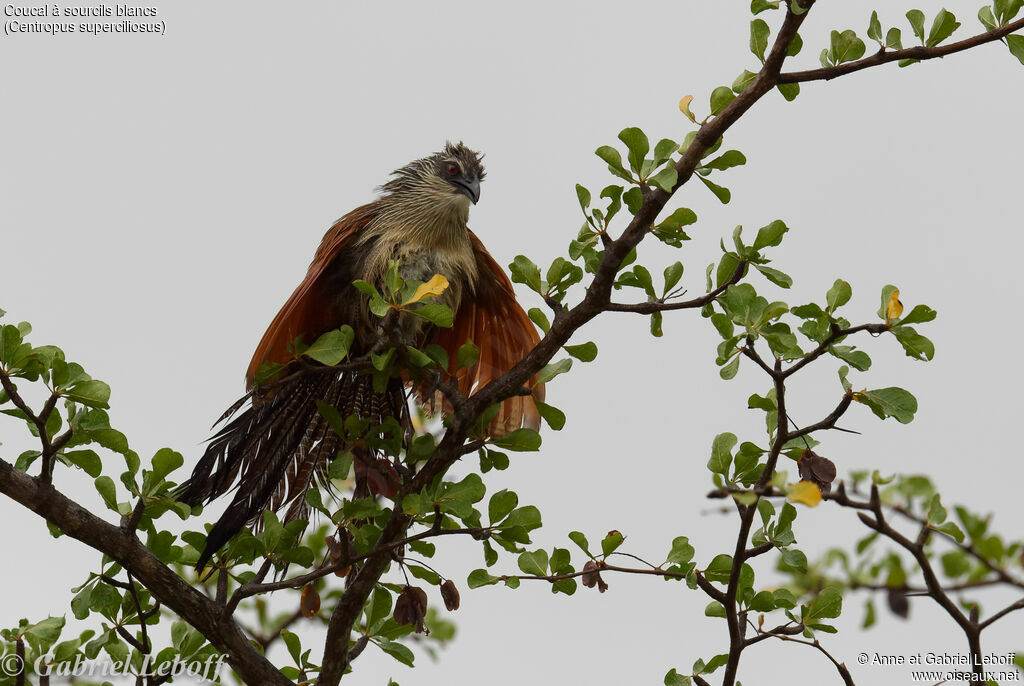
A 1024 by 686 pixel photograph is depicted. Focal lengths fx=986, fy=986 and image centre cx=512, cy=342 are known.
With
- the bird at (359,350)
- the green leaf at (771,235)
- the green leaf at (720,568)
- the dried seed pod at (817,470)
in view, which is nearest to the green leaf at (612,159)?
the green leaf at (771,235)

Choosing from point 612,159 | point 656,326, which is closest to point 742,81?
point 612,159

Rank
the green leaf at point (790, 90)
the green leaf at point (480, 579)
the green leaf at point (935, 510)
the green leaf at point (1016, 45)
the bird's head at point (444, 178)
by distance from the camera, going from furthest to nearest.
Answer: the bird's head at point (444, 178) < the green leaf at point (480, 579) < the green leaf at point (790, 90) < the green leaf at point (1016, 45) < the green leaf at point (935, 510)

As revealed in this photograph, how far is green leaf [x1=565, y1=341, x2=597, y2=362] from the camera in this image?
244 cm

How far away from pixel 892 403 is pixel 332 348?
4.22 ft

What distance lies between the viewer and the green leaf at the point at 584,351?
8.01ft

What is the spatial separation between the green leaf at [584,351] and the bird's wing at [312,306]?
2.67 ft

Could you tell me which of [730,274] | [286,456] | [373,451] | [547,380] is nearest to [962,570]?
[730,274]

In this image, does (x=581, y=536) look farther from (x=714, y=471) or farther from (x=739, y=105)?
(x=739, y=105)

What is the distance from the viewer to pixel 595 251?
238 centimetres

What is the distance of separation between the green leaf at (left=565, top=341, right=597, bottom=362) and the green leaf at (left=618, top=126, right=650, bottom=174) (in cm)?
47

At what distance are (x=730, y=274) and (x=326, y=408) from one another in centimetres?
109

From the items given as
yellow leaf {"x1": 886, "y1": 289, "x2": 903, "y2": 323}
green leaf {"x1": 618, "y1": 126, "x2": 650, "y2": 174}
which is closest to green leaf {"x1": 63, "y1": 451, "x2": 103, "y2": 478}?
green leaf {"x1": 618, "y1": 126, "x2": 650, "y2": 174}

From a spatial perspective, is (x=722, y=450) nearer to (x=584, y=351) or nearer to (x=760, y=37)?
(x=584, y=351)

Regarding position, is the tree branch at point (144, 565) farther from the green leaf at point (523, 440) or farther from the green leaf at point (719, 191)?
the green leaf at point (719, 191)
